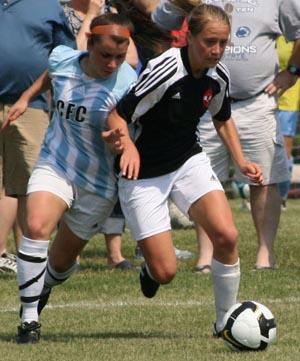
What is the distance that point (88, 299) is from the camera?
29.5 feet

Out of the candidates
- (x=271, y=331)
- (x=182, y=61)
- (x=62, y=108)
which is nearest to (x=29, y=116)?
(x=62, y=108)

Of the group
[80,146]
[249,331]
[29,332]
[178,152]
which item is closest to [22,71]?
[80,146]

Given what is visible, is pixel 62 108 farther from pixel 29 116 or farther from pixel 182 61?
pixel 29 116

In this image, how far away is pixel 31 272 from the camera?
24.0 feet

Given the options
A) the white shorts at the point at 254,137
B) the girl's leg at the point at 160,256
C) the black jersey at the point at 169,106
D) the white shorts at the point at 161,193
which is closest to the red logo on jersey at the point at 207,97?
the black jersey at the point at 169,106

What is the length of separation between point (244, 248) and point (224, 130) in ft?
14.0

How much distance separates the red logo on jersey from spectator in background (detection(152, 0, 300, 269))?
2.56 m

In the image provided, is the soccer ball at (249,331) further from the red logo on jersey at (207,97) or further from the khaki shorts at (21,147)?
the khaki shorts at (21,147)

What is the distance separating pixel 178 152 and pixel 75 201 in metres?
0.69

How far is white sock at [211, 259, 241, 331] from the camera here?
7.33 m

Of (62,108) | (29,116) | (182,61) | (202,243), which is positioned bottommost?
(202,243)

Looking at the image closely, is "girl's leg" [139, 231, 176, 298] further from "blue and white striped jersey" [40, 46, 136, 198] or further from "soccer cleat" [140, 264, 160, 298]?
"blue and white striped jersey" [40, 46, 136, 198]

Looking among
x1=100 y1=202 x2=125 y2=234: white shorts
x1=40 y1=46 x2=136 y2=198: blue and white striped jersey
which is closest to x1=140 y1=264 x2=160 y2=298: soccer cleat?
x1=40 y1=46 x2=136 y2=198: blue and white striped jersey

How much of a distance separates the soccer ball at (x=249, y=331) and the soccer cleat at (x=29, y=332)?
1036 mm
